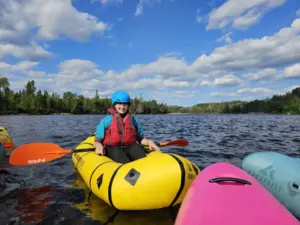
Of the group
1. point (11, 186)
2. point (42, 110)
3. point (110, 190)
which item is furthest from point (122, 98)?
point (42, 110)

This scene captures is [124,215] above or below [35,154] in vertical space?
below

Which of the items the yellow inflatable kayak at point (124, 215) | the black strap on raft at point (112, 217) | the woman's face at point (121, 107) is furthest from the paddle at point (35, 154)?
the black strap on raft at point (112, 217)

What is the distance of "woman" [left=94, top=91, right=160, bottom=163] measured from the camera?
471cm

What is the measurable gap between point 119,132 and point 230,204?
118 inches

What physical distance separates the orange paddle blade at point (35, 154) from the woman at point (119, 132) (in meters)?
1.03

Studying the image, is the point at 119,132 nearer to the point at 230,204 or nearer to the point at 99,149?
the point at 99,149

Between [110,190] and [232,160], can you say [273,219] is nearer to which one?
[110,190]

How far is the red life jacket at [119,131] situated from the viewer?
486 centimetres

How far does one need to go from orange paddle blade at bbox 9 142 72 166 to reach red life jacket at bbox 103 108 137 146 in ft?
3.65

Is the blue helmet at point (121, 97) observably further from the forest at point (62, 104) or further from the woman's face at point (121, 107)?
the forest at point (62, 104)

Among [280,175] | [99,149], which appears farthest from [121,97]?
[280,175]

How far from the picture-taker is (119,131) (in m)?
4.87

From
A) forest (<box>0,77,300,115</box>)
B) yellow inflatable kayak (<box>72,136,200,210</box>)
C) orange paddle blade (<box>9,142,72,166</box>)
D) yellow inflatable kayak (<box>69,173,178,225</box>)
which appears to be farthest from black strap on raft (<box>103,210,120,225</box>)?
forest (<box>0,77,300,115</box>)

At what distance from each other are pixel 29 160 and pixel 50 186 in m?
0.98
